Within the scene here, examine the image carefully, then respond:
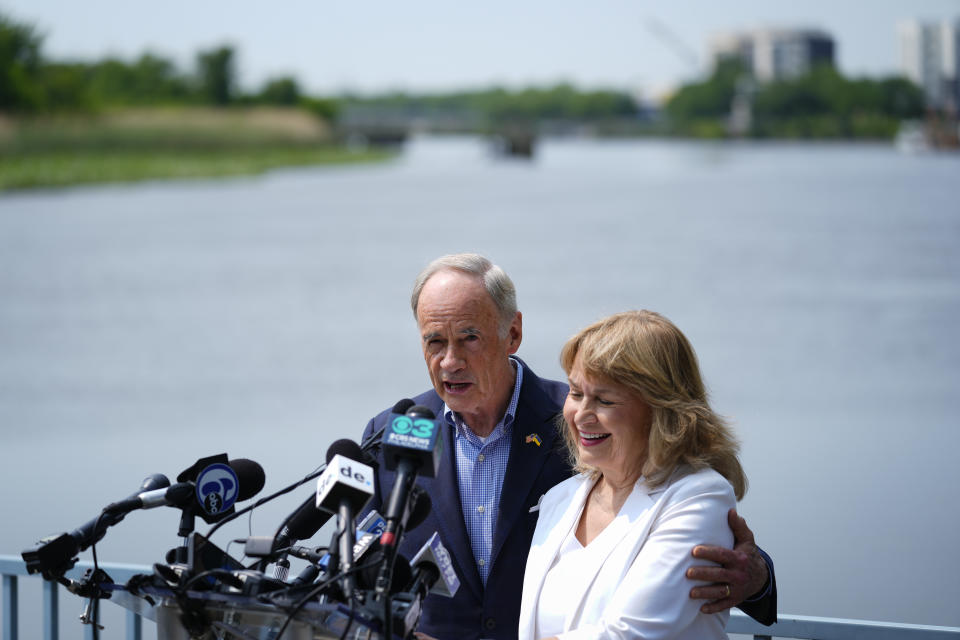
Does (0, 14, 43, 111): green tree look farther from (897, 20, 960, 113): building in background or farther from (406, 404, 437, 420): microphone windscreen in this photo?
(406, 404, 437, 420): microphone windscreen

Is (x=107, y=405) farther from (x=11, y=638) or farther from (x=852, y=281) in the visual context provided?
(x=852, y=281)

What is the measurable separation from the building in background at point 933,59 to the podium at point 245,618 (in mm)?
19903

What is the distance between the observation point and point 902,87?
21250 mm

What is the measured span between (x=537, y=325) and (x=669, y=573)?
50.4 ft

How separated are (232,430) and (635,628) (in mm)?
10364

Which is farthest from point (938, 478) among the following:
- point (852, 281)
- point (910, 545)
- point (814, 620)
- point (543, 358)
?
point (852, 281)

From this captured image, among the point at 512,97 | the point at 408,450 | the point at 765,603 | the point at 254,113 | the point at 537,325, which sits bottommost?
the point at 537,325

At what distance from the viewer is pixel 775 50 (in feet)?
89.5

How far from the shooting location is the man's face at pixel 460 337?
8.45 feet

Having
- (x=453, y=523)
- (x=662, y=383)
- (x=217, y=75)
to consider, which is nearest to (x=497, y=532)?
(x=453, y=523)

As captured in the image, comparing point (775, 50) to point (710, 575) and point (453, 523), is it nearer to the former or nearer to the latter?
point (453, 523)

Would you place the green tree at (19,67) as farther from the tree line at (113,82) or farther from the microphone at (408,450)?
the microphone at (408,450)

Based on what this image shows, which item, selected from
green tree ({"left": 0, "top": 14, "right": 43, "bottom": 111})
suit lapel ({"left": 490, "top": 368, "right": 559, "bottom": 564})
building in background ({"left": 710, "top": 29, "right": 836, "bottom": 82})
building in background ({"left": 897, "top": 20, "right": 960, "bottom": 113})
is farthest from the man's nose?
green tree ({"left": 0, "top": 14, "right": 43, "bottom": 111})

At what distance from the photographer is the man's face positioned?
8.45 feet
